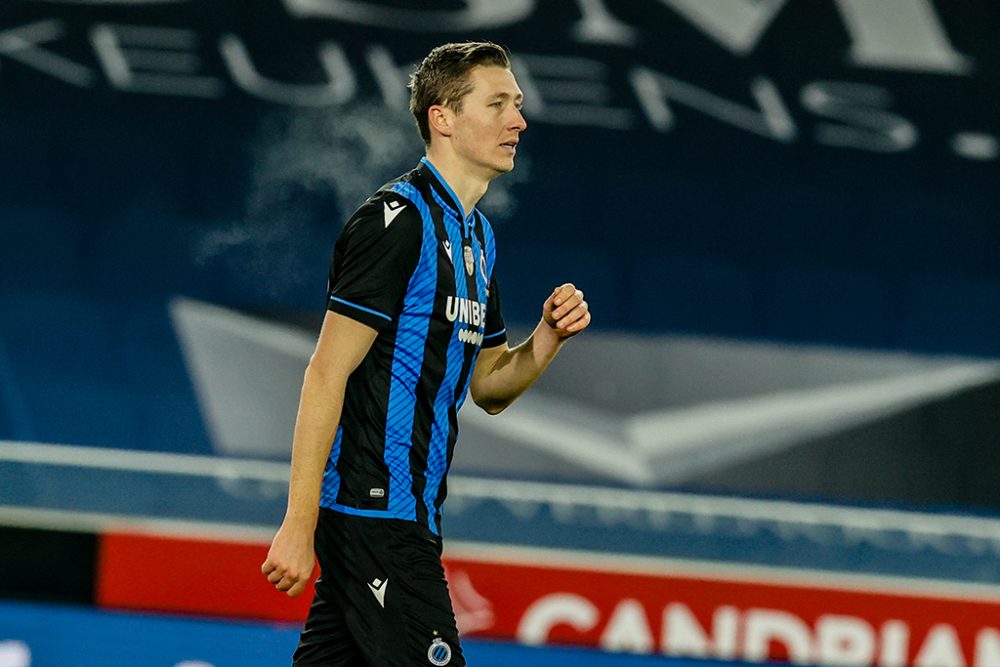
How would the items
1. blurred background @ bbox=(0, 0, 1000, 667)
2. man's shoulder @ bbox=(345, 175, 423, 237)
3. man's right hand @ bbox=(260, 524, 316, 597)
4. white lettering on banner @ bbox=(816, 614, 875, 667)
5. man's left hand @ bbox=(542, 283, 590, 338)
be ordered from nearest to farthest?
man's right hand @ bbox=(260, 524, 316, 597), man's shoulder @ bbox=(345, 175, 423, 237), man's left hand @ bbox=(542, 283, 590, 338), white lettering on banner @ bbox=(816, 614, 875, 667), blurred background @ bbox=(0, 0, 1000, 667)

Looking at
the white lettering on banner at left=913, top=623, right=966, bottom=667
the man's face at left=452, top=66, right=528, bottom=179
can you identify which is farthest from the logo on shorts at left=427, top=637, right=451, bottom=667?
the white lettering on banner at left=913, top=623, right=966, bottom=667

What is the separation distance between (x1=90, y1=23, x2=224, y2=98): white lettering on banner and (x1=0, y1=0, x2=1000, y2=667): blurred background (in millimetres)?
11

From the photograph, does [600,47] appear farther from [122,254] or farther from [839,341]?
[122,254]

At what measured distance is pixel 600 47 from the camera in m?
4.70

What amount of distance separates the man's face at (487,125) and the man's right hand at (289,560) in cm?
61

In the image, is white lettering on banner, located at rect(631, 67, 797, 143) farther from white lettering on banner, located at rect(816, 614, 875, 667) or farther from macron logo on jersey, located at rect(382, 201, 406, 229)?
macron logo on jersey, located at rect(382, 201, 406, 229)

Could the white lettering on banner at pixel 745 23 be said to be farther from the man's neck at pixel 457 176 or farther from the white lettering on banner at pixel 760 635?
the man's neck at pixel 457 176


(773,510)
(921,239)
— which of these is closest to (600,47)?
(921,239)

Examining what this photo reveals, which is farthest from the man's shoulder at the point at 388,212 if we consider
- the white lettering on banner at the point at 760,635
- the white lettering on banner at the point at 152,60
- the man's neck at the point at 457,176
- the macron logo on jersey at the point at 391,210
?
the white lettering on banner at the point at 152,60

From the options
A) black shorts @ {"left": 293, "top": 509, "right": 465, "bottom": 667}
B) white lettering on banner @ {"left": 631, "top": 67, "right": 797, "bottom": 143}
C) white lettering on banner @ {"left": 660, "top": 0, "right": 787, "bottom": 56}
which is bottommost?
black shorts @ {"left": 293, "top": 509, "right": 465, "bottom": 667}

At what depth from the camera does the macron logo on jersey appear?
1.92m

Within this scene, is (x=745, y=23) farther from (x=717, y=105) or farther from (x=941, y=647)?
(x=941, y=647)

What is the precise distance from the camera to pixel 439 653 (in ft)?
6.24

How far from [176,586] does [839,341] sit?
7.39ft
